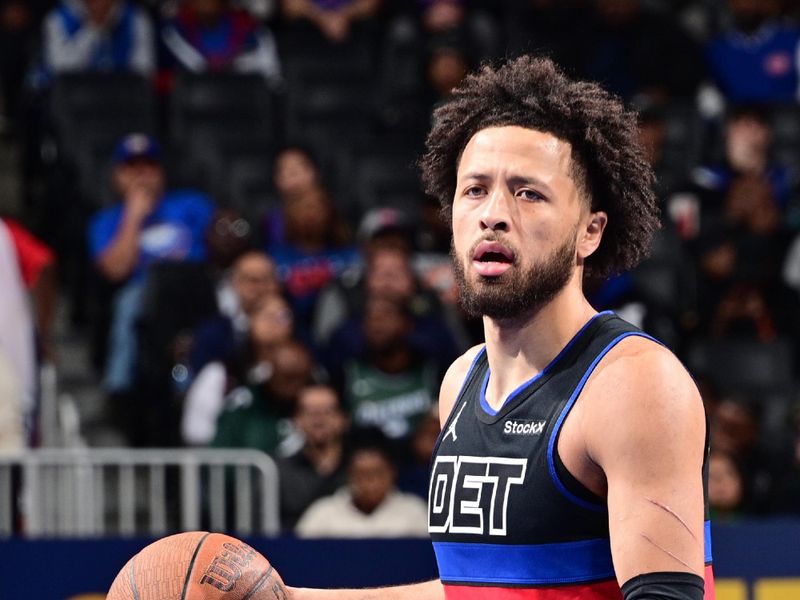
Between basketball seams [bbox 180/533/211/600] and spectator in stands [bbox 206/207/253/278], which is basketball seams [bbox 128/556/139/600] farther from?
spectator in stands [bbox 206/207/253/278]

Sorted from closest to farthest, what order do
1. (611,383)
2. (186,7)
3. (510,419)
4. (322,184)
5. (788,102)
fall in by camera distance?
1. (611,383)
2. (510,419)
3. (322,184)
4. (186,7)
5. (788,102)

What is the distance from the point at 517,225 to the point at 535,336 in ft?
0.84

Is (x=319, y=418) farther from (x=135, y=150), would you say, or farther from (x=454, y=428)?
(x=454, y=428)

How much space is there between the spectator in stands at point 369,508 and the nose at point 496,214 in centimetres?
420

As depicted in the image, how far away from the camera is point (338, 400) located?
8.06 metres

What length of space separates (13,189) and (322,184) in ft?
6.90

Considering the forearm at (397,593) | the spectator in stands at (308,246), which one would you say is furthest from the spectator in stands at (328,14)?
the forearm at (397,593)

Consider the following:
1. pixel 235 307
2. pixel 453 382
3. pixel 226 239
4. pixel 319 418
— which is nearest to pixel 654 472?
pixel 453 382

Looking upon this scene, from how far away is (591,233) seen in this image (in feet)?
11.0

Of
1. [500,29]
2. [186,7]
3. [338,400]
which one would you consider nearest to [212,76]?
[186,7]

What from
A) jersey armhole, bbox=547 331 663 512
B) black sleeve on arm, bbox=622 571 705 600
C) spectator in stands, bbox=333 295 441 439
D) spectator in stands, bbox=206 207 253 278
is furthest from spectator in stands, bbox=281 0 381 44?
black sleeve on arm, bbox=622 571 705 600

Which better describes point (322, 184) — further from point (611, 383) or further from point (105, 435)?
point (611, 383)

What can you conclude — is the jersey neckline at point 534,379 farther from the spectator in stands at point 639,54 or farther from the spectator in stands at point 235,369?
the spectator in stands at point 639,54

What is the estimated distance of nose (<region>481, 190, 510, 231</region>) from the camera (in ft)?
10.4
